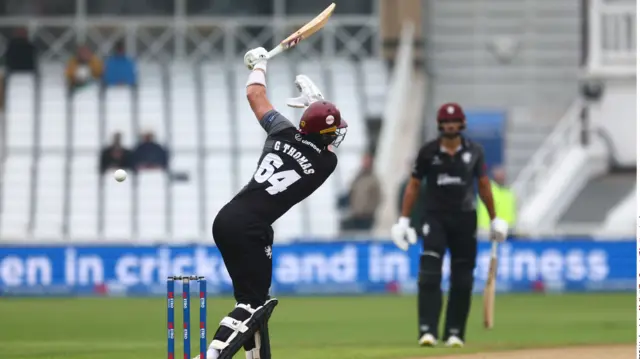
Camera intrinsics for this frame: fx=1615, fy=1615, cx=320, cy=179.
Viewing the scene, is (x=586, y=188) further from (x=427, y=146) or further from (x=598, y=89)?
(x=427, y=146)

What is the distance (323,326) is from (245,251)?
6.01 m

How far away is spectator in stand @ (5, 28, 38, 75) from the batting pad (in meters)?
17.4

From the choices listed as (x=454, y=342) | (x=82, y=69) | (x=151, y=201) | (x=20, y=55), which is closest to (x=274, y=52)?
(x=454, y=342)

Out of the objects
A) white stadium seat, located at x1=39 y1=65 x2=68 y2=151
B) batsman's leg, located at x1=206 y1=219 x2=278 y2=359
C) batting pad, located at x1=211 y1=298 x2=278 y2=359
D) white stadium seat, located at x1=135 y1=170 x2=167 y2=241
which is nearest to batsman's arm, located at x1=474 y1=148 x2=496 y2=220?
batsman's leg, located at x1=206 y1=219 x2=278 y2=359

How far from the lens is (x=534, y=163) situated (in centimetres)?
2656

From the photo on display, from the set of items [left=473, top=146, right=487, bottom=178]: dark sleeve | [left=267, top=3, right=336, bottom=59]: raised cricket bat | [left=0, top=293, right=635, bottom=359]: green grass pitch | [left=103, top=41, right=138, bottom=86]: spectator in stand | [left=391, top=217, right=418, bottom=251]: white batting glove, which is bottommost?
[left=0, top=293, right=635, bottom=359]: green grass pitch

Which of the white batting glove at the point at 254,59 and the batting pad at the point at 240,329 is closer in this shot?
the batting pad at the point at 240,329

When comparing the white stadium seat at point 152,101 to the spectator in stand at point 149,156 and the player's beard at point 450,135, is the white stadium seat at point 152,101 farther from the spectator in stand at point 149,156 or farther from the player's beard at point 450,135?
the player's beard at point 450,135

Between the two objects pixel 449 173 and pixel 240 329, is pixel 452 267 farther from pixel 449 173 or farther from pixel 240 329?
pixel 240 329

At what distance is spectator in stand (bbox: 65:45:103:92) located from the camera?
26.7 meters

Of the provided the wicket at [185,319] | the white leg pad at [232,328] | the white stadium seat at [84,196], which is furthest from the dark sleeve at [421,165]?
the white stadium seat at [84,196]

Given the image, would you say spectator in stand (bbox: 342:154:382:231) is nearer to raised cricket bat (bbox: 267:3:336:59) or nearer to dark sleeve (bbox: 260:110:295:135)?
raised cricket bat (bbox: 267:3:336:59)

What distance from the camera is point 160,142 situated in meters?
26.0

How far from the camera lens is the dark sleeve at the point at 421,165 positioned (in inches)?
530
